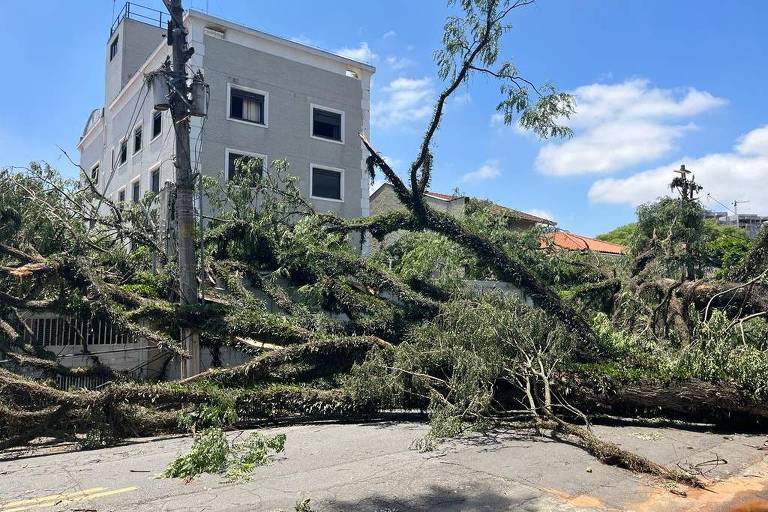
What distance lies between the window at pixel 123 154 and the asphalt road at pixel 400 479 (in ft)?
56.5

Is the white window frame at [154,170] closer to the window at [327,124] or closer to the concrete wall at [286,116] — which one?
the concrete wall at [286,116]

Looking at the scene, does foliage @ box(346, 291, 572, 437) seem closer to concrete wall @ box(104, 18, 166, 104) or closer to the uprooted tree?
the uprooted tree

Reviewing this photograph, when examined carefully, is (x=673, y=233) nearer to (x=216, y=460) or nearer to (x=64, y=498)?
(x=216, y=460)

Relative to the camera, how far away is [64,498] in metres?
5.04

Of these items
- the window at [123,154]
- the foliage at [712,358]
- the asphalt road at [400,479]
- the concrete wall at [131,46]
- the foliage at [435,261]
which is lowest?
the asphalt road at [400,479]

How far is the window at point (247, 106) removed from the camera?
1923 cm

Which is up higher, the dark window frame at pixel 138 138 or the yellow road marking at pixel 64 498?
the dark window frame at pixel 138 138

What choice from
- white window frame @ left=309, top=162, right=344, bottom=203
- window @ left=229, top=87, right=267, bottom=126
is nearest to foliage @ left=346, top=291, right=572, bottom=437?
white window frame @ left=309, top=162, right=344, bottom=203

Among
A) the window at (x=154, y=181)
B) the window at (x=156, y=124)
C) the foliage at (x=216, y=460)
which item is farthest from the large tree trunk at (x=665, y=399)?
the window at (x=156, y=124)

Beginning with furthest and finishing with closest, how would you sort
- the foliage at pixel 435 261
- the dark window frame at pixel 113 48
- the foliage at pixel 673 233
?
the dark window frame at pixel 113 48
the foliage at pixel 673 233
the foliage at pixel 435 261

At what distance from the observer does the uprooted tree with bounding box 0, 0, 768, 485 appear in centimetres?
771

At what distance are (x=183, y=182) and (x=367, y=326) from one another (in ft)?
12.2

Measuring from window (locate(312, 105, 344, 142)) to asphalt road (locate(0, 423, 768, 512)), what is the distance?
1488 centimetres

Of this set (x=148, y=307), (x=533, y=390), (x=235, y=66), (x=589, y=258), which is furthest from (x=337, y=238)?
(x=235, y=66)
